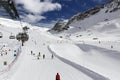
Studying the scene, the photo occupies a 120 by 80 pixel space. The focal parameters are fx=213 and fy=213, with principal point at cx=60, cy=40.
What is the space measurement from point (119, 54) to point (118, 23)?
133360 mm

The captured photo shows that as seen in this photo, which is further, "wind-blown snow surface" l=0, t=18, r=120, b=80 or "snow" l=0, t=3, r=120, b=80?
"snow" l=0, t=3, r=120, b=80

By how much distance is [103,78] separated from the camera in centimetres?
1875

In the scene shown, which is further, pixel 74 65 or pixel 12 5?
pixel 74 65

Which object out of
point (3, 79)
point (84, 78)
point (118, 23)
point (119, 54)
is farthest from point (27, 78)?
point (118, 23)

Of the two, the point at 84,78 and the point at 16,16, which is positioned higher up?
the point at 16,16

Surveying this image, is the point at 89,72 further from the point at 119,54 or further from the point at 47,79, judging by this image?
the point at 119,54

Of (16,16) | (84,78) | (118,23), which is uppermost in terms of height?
(118,23)

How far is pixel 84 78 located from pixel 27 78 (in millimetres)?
5475

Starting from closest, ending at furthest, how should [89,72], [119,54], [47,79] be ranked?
[47,79] < [89,72] < [119,54]

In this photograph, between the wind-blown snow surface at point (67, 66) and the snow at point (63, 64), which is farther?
the snow at point (63, 64)

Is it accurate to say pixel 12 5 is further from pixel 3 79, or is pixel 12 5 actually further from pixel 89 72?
pixel 89 72

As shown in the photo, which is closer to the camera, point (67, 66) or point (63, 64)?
point (67, 66)

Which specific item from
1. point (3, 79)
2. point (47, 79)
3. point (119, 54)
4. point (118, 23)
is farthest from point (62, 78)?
point (118, 23)

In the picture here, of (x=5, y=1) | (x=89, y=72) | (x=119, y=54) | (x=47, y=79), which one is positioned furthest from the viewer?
(x=119, y=54)
